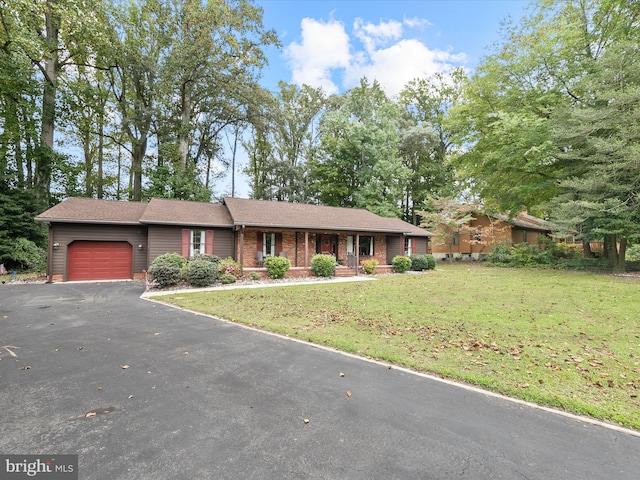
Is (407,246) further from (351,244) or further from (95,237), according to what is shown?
(95,237)

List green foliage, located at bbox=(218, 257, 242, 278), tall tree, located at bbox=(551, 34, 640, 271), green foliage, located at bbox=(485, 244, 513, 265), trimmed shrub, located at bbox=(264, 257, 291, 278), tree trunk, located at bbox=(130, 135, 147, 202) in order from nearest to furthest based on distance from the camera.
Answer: tall tree, located at bbox=(551, 34, 640, 271) → green foliage, located at bbox=(218, 257, 242, 278) → trimmed shrub, located at bbox=(264, 257, 291, 278) → green foliage, located at bbox=(485, 244, 513, 265) → tree trunk, located at bbox=(130, 135, 147, 202)

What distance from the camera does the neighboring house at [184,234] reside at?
13.9 m

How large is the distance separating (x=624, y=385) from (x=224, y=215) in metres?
16.8

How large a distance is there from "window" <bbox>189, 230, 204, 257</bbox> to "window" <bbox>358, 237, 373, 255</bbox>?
10.2 meters

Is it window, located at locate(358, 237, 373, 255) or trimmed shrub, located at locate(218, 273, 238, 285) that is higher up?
window, located at locate(358, 237, 373, 255)

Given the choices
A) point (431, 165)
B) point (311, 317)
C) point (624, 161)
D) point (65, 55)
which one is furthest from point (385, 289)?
point (65, 55)

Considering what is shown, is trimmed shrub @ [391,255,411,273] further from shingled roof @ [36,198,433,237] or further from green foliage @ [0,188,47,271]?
green foliage @ [0,188,47,271]

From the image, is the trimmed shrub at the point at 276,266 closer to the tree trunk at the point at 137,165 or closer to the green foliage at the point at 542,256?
the tree trunk at the point at 137,165

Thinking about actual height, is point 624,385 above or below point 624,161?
below

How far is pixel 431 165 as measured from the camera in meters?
31.4

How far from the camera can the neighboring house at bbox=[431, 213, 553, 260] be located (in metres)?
25.9

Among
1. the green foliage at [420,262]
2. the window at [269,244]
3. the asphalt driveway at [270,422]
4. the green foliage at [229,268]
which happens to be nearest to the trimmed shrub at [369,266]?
the green foliage at [420,262]

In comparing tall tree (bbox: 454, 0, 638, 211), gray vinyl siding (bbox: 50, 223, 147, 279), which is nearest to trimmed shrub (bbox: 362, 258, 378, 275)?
tall tree (bbox: 454, 0, 638, 211)

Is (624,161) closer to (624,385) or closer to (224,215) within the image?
(624,385)
